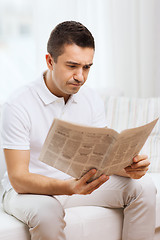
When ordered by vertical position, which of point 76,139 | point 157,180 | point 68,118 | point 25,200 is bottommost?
point 157,180

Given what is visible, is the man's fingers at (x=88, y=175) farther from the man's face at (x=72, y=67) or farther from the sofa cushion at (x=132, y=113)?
the sofa cushion at (x=132, y=113)

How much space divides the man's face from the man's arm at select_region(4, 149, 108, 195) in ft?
1.04

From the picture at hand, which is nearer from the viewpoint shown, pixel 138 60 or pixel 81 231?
pixel 81 231

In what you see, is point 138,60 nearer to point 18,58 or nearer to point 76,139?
point 18,58

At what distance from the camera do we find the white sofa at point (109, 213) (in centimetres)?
142

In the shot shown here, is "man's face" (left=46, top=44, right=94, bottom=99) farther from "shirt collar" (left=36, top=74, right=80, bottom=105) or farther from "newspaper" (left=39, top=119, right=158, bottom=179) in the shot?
"newspaper" (left=39, top=119, right=158, bottom=179)

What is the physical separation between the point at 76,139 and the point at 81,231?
52 cm

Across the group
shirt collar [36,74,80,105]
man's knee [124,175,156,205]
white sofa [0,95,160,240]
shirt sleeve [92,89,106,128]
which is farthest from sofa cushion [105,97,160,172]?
shirt collar [36,74,80,105]

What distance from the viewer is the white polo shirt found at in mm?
1466

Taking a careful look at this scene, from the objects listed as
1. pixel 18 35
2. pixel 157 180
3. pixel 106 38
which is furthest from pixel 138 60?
pixel 157 180

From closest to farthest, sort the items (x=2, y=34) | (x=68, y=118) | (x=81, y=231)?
(x=81, y=231), (x=68, y=118), (x=2, y=34)

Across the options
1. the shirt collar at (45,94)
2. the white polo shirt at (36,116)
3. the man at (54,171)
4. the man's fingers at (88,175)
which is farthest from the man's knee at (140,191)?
the shirt collar at (45,94)

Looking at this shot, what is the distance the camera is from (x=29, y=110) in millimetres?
1551

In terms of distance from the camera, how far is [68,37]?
1518 mm
